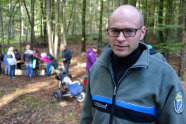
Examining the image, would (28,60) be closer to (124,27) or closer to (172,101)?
(124,27)

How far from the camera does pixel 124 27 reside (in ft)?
4.03

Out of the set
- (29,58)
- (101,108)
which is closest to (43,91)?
(29,58)

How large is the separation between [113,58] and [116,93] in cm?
35

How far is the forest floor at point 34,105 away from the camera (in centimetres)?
510

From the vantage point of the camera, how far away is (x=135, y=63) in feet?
4.11

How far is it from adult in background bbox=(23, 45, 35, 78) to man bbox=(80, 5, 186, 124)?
8979 millimetres

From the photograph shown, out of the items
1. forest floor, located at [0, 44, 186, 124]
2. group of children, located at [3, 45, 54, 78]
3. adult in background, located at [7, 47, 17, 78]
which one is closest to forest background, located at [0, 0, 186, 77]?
group of children, located at [3, 45, 54, 78]

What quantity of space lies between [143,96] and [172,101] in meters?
0.21

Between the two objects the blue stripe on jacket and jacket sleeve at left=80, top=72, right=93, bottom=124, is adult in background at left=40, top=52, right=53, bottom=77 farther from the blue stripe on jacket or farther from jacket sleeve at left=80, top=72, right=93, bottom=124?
the blue stripe on jacket

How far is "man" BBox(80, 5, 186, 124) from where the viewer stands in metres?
1.14

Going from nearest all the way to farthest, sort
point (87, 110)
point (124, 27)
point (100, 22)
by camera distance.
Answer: point (124, 27)
point (87, 110)
point (100, 22)

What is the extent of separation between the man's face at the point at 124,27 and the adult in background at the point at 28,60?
9.14m

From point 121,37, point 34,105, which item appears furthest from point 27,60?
point 121,37

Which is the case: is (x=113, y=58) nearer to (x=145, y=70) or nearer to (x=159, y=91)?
(x=145, y=70)
